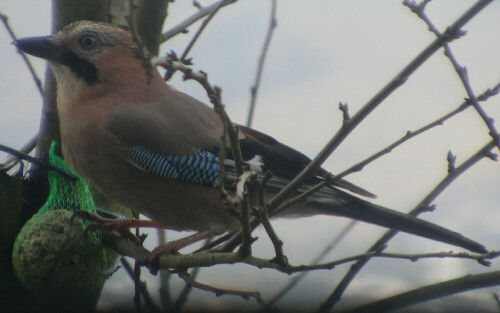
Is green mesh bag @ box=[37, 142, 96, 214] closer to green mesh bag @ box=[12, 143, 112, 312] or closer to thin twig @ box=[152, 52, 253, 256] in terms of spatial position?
green mesh bag @ box=[12, 143, 112, 312]

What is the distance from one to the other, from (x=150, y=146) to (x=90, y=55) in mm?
609

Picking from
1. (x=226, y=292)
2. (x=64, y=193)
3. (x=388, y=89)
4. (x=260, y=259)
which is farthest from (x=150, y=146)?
(x=388, y=89)

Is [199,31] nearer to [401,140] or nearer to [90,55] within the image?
[90,55]

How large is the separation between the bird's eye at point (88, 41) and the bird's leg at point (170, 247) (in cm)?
105

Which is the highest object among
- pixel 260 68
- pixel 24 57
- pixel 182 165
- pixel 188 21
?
pixel 188 21

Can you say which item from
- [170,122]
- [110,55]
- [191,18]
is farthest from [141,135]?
[191,18]

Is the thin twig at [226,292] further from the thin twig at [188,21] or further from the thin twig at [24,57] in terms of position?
the thin twig at [188,21]

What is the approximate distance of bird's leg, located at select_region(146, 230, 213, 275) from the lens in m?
2.61

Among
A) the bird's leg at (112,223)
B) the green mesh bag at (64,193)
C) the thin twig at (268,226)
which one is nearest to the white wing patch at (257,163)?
the bird's leg at (112,223)

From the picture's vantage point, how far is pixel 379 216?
3.07m

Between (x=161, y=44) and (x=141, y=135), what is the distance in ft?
1.81

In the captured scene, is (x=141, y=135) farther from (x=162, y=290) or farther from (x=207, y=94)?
(x=207, y=94)

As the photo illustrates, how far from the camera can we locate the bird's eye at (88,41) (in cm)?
325

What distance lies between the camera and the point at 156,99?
3344 mm
